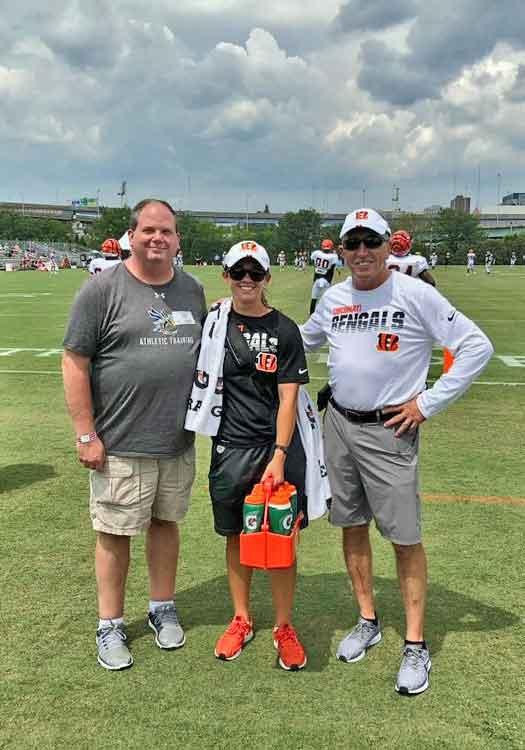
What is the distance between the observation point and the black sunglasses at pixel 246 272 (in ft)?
10.2

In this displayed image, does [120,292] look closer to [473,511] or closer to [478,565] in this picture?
[478,565]

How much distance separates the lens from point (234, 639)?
3367 mm

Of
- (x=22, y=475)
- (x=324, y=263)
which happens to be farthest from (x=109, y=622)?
(x=324, y=263)

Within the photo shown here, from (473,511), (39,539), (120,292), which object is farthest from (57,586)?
→ (473,511)

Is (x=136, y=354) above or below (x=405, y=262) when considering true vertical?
below

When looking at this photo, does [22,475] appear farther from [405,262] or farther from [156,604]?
[405,262]

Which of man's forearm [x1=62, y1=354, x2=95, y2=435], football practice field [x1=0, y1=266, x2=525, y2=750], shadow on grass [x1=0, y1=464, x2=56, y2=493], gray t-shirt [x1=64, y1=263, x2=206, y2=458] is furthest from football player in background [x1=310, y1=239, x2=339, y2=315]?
man's forearm [x1=62, y1=354, x2=95, y2=435]

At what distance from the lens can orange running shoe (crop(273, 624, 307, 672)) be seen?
3.22 metres

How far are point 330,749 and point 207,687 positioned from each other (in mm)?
642

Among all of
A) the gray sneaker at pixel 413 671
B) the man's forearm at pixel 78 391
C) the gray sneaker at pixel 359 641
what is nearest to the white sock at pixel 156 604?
the gray sneaker at pixel 359 641

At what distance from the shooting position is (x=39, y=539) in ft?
15.2

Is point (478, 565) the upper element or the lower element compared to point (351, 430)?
lower

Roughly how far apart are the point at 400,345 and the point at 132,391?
1.23 metres

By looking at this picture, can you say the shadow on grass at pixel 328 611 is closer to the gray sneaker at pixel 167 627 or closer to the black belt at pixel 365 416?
the gray sneaker at pixel 167 627
